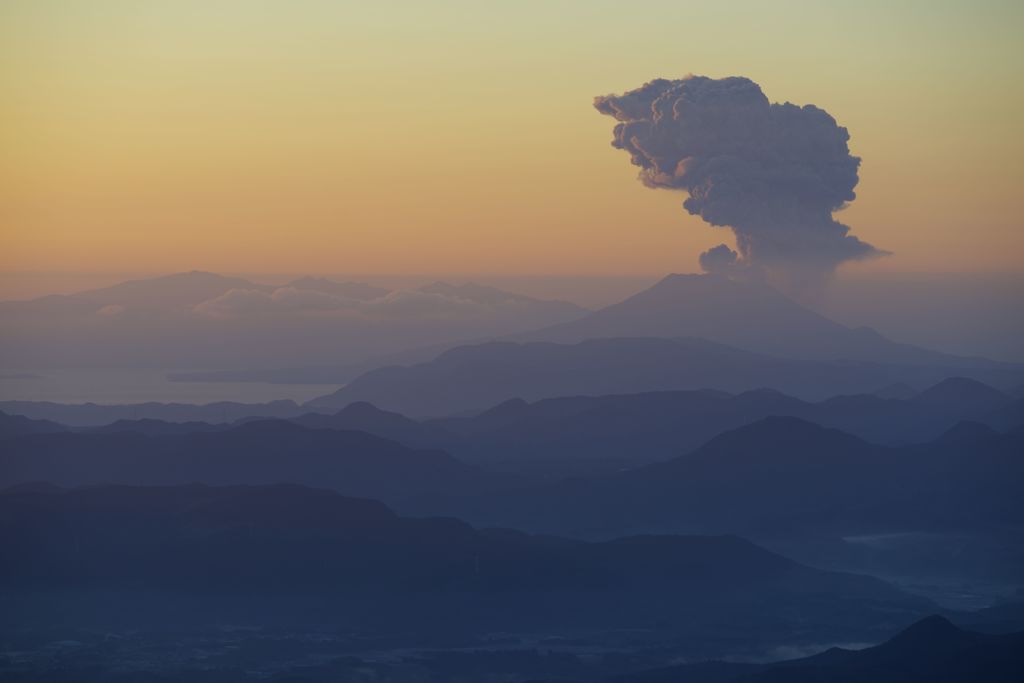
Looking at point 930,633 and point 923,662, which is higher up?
point 930,633

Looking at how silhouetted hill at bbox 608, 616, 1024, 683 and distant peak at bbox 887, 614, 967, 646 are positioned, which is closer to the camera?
silhouetted hill at bbox 608, 616, 1024, 683

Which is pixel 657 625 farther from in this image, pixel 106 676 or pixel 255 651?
pixel 106 676

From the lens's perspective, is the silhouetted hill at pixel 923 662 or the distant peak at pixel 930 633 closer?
the silhouetted hill at pixel 923 662

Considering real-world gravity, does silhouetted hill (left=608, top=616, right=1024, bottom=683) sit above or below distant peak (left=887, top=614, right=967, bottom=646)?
below

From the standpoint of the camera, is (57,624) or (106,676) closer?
(106,676)

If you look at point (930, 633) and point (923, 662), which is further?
point (930, 633)

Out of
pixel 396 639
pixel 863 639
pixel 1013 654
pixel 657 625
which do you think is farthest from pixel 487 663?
pixel 1013 654

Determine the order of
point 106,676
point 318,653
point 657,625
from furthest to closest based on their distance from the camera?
point 657,625
point 318,653
point 106,676

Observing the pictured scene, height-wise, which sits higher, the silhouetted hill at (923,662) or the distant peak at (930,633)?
the distant peak at (930,633)
